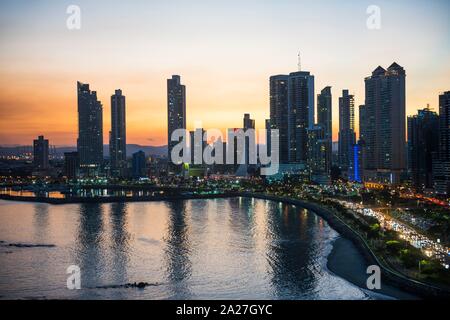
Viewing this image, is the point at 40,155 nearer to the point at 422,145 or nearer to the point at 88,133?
the point at 88,133

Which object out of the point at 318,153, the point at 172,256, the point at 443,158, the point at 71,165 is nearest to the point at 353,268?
the point at 172,256

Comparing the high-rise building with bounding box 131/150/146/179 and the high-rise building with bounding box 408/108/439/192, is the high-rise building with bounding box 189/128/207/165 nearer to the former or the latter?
the high-rise building with bounding box 131/150/146/179

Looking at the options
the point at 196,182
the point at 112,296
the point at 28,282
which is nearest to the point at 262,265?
the point at 112,296

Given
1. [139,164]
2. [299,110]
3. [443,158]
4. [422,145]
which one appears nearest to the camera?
[443,158]

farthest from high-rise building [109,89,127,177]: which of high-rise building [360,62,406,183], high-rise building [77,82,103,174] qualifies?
high-rise building [360,62,406,183]

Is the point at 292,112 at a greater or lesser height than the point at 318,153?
greater
